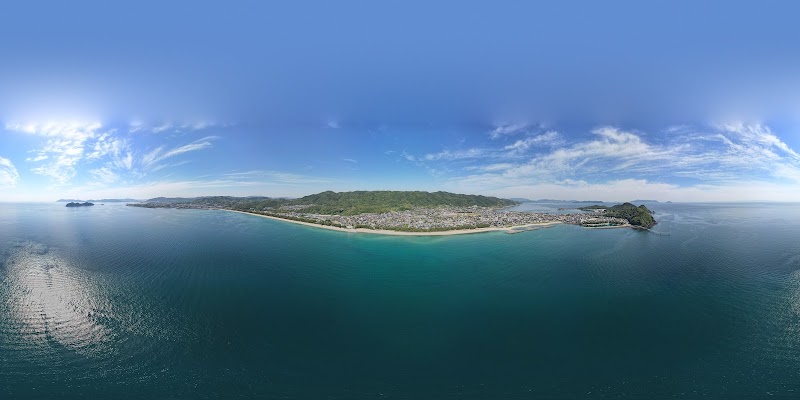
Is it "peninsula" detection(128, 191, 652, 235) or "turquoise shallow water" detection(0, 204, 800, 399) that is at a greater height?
"peninsula" detection(128, 191, 652, 235)

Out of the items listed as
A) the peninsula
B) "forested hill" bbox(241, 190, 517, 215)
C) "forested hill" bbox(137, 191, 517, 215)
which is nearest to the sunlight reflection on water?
the peninsula

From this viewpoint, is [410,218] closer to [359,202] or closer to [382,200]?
[359,202]

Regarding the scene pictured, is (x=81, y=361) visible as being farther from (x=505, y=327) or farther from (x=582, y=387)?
(x=582, y=387)

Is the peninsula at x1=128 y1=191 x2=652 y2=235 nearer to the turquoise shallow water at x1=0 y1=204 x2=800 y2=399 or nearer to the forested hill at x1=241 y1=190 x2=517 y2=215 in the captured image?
the forested hill at x1=241 y1=190 x2=517 y2=215

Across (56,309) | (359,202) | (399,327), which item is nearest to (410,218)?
(359,202)

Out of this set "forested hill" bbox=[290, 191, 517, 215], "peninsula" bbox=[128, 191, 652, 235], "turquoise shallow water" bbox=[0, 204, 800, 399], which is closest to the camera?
"turquoise shallow water" bbox=[0, 204, 800, 399]

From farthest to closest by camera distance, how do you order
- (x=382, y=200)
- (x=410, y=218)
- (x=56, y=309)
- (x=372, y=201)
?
1. (x=382, y=200)
2. (x=372, y=201)
3. (x=410, y=218)
4. (x=56, y=309)

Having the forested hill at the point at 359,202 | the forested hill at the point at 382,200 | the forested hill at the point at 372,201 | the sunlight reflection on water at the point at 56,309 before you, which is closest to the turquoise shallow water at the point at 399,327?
the sunlight reflection on water at the point at 56,309

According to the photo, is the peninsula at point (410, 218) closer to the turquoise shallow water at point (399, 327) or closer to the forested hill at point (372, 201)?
the forested hill at point (372, 201)

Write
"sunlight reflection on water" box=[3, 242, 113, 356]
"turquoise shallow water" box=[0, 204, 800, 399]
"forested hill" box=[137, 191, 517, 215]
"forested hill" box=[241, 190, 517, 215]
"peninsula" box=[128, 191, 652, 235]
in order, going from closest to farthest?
1. "turquoise shallow water" box=[0, 204, 800, 399]
2. "sunlight reflection on water" box=[3, 242, 113, 356]
3. "peninsula" box=[128, 191, 652, 235]
4. "forested hill" box=[137, 191, 517, 215]
5. "forested hill" box=[241, 190, 517, 215]
